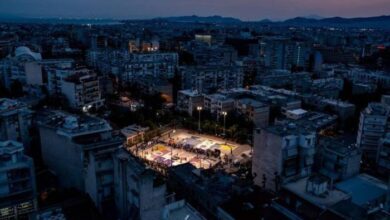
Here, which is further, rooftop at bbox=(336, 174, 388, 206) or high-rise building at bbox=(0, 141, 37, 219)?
rooftop at bbox=(336, 174, 388, 206)

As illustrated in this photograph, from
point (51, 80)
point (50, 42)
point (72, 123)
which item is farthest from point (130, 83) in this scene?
point (50, 42)

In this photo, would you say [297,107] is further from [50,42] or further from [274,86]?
[50,42]

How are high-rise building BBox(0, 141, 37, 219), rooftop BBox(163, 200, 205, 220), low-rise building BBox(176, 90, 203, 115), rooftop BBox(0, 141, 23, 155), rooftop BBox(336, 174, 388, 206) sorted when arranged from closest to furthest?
1. rooftop BBox(163, 200, 205, 220)
2. high-rise building BBox(0, 141, 37, 219)
3. rooftop BBox(0, 141, 23, 155)
4. rooftop BBox(336, 174, 388, 206)
5. low-rise building BBox(176, 90, 203, 115)

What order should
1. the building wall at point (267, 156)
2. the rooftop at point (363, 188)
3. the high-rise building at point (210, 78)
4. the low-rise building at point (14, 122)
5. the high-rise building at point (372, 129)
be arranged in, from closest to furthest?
1. the rooftop at point (363, 188)
2. the building wall at point (267, 156)
3. the low-rise building at point (14, 122)
4. the high-rise building at point (372, 129)
5. the high-rise building at point (210, 78)

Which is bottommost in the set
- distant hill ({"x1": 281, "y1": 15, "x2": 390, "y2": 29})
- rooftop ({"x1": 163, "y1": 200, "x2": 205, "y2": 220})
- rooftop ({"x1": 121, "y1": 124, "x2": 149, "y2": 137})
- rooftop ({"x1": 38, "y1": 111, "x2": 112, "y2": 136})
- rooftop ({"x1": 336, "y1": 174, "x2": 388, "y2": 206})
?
rooftop ({"x1": 121, "y1": 124, "x2": 149, "y2": 137})

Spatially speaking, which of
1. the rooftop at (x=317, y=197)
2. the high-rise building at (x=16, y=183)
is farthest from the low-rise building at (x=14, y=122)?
the rooftop at (x=317, y=197)

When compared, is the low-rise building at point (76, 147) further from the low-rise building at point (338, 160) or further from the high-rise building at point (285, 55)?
the high-rise building at point (285, 55)

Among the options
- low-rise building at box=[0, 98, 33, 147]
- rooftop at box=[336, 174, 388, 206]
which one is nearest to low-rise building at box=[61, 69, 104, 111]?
low-rise building at box=[0, 98, 33, 147]

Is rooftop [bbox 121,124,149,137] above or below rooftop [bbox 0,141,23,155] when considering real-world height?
below

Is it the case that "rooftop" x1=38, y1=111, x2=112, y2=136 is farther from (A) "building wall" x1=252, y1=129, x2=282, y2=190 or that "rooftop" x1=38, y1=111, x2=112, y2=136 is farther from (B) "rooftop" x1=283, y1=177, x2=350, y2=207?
(B) "rooftop" x1=283, y1=177, x2=350, y2=207
